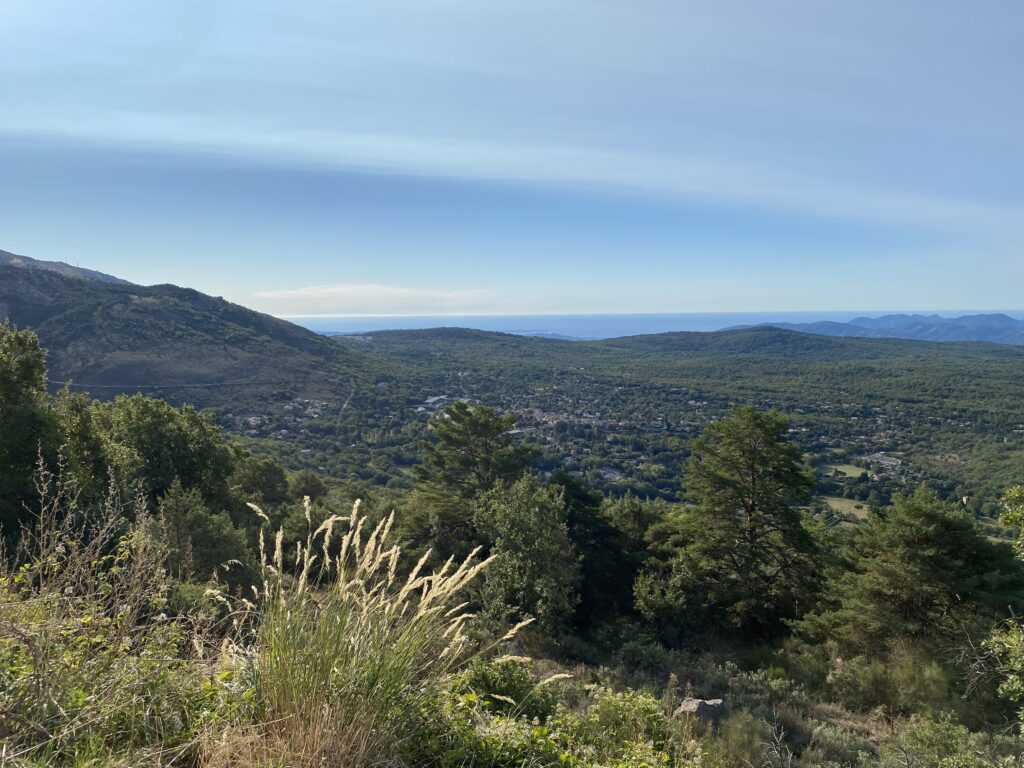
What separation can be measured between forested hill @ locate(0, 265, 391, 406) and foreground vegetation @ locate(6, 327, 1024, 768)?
58.5 m

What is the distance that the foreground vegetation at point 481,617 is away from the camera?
7.03ft

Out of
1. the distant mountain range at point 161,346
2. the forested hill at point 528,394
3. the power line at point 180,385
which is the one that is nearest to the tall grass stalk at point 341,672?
the forested hill at point 528,394

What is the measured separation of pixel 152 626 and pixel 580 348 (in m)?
153

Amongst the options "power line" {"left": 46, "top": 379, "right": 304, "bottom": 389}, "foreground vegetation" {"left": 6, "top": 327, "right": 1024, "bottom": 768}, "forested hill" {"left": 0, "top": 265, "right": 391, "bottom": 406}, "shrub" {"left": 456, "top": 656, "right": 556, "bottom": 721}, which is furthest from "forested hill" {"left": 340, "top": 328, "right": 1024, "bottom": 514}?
"shrub" {"left": 456, "top": 656, "right": 556, "bottom": 721}

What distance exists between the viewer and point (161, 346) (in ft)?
253

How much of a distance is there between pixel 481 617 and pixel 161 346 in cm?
8680

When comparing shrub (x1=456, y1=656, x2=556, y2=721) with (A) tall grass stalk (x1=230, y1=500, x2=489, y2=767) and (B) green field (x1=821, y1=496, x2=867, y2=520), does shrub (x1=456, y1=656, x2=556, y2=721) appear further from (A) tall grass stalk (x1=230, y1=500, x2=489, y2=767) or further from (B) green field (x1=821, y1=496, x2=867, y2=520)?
(B) green field (x1=821, y1=496, x2=867, y2=520)

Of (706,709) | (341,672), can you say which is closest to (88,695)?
(341,672)

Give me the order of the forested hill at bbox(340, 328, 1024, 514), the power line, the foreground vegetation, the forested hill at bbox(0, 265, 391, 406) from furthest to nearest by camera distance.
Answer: the forested hill at bbox(0, 265, 391, 406), the power line, the forested hill at bbox(340, 328, 1024, 514), the foreground vegetation

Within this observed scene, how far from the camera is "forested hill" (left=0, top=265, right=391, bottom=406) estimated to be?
222 ft

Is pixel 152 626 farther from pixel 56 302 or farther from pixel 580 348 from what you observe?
pixel 580 348

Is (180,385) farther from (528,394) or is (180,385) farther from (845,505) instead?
(845,505)

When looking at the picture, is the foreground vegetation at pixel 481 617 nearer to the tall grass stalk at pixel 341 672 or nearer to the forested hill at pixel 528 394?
the tall grass stalk at pixel 341 672

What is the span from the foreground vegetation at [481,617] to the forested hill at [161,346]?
2304 inches
